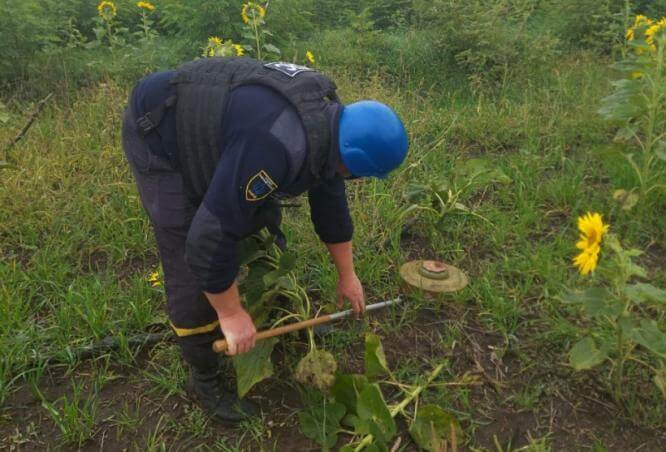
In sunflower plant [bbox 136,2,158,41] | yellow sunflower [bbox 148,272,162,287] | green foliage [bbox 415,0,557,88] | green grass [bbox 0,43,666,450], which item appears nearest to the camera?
green grass [bbox 0,43,666,450]

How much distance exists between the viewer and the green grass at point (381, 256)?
204cm

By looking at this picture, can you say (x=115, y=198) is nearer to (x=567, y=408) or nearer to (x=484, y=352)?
(x=484, y=352)

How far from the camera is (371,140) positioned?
1566 millimetres

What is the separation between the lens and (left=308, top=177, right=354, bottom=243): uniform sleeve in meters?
2.00

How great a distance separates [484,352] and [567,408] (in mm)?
354

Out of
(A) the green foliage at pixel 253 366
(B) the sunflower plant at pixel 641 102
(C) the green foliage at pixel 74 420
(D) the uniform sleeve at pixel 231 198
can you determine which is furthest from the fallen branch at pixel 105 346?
(B) the sunflower plant at pixel 641 102

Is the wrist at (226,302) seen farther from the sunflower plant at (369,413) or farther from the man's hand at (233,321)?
the sunflower plant at (369,413)

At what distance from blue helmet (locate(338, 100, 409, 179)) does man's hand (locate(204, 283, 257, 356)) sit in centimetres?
53

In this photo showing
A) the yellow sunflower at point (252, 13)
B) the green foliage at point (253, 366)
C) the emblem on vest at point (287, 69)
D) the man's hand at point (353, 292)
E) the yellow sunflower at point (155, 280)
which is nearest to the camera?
the emblem on vest at point (287, 69)

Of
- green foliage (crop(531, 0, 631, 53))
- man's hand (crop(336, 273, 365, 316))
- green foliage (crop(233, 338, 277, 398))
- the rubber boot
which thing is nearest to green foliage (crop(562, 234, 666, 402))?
man's hand (crop(336, 273, 365, 316))

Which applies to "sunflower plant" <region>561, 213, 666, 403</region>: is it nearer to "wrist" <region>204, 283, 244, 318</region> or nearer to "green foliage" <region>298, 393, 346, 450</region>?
"green foliage" <region>298, 393, 346, 450</region>

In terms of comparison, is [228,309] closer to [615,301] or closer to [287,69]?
[287,69]

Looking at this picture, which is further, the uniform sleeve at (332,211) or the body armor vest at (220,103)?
the uniform sleeve at (332,211)

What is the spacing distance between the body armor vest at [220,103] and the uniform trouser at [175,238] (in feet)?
0.21
